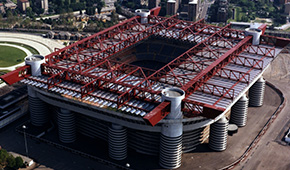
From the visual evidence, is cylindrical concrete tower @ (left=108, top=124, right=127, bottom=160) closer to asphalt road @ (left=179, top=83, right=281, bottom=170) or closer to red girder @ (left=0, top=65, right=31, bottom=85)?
asphalt road @ (left=179, top=83, right=281, bottom=170)

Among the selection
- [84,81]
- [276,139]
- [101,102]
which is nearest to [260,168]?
[276,139]

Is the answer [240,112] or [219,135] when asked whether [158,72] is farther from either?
[240,112]

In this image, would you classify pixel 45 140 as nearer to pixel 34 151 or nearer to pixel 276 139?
pixel 34 151

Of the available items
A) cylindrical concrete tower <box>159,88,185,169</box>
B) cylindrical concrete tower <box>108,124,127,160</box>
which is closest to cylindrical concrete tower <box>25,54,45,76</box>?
cylindrical concrete tower <box>108,124,127,160</box>

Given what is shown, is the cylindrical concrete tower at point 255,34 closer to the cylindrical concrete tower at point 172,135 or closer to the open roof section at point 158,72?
the open roof section at point 158,72

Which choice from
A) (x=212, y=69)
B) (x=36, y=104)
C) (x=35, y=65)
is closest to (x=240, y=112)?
(x=212, y=69)

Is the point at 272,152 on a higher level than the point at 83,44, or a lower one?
lower
